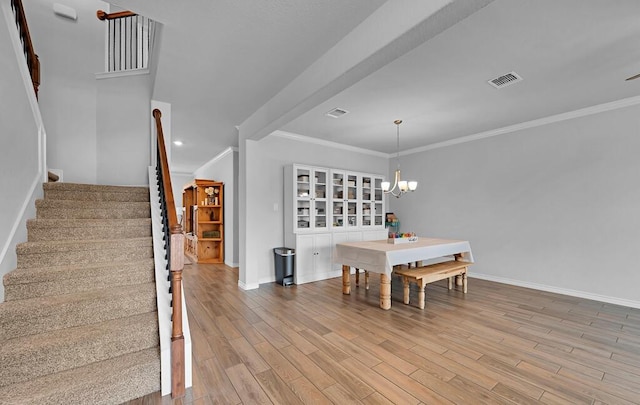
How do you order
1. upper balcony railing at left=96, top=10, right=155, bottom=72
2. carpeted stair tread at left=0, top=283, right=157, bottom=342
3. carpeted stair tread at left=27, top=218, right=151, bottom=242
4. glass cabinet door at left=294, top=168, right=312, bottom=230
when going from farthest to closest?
glass cabinet door at left=294, top=168, right=312, bottom=230
upper balcony railing at left=96, top=10, right=155, bottom=72
carpeted stair tread at left=27, top=218, right=151, bottom=242
carpeted stair tread at left=0, top=283, right=157, bottom=342

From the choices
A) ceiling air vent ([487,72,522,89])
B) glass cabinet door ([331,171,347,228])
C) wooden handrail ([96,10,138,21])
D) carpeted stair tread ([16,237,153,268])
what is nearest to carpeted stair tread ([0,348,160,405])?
carpeted stair tread ([16,237,153,268])

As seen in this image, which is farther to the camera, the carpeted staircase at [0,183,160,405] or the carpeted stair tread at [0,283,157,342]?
the carpeted stair tread at [0,283,157,342]

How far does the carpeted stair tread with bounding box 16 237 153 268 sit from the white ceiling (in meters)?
1.76

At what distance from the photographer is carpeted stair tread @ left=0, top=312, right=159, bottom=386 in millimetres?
1549

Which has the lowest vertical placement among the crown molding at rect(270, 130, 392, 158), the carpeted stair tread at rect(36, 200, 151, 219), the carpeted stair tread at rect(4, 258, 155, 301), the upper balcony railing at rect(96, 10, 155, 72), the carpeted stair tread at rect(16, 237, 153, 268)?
the carpeted stair tread at rect(4, 258, 155, 301)

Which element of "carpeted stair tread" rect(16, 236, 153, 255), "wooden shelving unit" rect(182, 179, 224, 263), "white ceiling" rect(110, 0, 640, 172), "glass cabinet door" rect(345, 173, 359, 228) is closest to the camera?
"white ceiling" rect(110, 0, 640, 172)

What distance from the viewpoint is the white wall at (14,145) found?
1.97 meters

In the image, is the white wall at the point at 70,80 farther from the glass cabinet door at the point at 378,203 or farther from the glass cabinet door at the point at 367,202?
the glass cabinet door at the point at 378,203

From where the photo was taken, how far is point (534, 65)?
2617 mm

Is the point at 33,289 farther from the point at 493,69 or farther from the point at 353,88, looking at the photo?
the point at 493,69

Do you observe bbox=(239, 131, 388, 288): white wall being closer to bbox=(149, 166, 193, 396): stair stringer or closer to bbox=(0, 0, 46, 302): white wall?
bbox=(149, 166, 193, 396): stair stringer

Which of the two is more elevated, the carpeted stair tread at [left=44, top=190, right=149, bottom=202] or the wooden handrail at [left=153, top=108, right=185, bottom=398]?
the carpeted stair tread at [left=44, top=190, right=149, bottom=202]

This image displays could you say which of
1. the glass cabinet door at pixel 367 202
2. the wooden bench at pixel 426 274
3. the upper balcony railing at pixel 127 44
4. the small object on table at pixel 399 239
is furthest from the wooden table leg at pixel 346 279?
the upper balcony railing at pixel 127 44

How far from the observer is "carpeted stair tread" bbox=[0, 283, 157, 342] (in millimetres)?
1731
